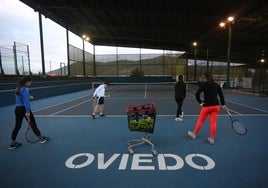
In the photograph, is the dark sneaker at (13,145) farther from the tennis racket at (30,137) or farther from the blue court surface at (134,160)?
the tennis racket at (30,137)

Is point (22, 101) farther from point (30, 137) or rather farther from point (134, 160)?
point (134, 160)

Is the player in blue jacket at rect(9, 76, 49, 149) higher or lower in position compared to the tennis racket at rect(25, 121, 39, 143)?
higher

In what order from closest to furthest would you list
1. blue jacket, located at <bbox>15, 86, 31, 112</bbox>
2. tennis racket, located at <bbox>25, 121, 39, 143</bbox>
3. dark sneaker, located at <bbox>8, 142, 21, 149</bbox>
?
blue jacket, located at <bbox>15, 86, 31, 112</bbox> → dark sneaker, located at <bbox>8, 142, 21, 149</bbox> → tennis racket, located at <bbox>25, 121, 39, 143</bbox>

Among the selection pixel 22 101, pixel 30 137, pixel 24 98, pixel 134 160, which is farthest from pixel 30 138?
pixel 134 160

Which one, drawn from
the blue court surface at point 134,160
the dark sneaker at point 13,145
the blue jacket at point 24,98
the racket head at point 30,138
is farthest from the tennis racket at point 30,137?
the blue jacket at point 24,98

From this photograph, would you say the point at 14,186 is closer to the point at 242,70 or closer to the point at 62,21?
the point at 62,21

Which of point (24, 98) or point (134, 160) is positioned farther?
point (24, 98)

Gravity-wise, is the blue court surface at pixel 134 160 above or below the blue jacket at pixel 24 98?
below

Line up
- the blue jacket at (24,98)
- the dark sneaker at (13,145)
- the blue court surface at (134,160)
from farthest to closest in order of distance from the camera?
1. the dark sneaker at (13,145)
2. the blue jacket at (24,98)
3. the blue court surface at (134,160)

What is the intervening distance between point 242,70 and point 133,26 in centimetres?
3060

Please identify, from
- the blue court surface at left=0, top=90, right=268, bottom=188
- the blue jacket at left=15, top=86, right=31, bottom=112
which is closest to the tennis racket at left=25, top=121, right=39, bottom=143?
the blue court surface at left=0, top=90, right=268, bottom=188

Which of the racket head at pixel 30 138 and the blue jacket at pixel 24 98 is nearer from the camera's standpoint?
the blue jacket at pixel 24 98

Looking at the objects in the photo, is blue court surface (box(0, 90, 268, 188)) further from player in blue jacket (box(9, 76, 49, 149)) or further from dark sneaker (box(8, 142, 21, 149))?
player in blue jacket (box(9, 76, 49, 149))

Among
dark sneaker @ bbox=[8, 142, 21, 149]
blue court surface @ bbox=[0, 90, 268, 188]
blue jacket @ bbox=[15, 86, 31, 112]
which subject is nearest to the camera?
blue court surface @ bbox=[0, 90, 268, 188]
